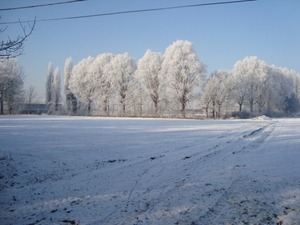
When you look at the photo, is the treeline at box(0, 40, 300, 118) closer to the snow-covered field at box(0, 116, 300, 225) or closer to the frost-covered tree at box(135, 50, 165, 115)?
the frost-covered tree at box(135, 50, 165, 115)

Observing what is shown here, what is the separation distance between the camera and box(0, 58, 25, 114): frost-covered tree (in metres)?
47.8

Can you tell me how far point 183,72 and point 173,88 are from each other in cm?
397

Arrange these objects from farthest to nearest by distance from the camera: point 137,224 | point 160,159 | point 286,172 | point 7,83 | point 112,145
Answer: point 7,83, point 112,145, point 160,159, point 286,172, point 137,224

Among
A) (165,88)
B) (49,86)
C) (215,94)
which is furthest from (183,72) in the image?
(49,86)

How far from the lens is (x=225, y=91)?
46.5 meters

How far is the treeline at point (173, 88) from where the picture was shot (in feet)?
142

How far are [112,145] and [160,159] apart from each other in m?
3.51

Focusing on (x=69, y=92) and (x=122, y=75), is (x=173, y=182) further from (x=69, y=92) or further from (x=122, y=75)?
(x=69, y=92)

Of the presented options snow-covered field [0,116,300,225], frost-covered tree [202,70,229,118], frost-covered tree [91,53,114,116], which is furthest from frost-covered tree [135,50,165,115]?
snow-covered field [0,116,300,225]

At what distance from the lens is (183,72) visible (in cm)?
4219

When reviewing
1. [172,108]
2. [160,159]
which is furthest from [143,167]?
[172,108]

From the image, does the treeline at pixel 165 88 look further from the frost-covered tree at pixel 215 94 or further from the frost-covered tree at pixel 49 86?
the frost-covered tree at pixel 49 86

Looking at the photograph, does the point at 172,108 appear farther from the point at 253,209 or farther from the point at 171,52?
the point at 253,209

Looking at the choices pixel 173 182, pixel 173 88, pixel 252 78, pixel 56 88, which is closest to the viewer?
pixel 173 182
